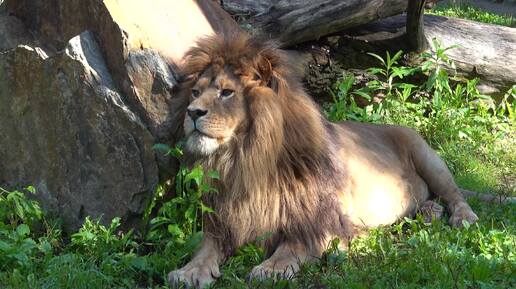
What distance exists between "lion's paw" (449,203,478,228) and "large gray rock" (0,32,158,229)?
6.01ft

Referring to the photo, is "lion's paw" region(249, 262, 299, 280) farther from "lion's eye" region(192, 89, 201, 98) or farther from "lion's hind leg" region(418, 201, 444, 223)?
"lion's hind leg" region(418, 201, 444, 223)

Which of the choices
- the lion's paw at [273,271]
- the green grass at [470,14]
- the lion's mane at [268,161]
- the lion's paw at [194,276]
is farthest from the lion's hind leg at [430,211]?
the green grass at [470,14]

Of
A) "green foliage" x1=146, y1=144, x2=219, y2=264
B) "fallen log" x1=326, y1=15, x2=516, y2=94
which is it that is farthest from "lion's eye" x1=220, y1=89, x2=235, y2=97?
"fallen log" x1=326, y1=15, x2=516, y2=94

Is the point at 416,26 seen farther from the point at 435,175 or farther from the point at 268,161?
the point at 268,161

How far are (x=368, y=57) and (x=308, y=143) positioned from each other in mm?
2614

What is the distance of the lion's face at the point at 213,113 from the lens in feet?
13.5

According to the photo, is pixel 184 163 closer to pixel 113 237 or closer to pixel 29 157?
pixel 113 237

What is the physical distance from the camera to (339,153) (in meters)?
4.79

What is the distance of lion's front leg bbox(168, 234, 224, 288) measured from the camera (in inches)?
157

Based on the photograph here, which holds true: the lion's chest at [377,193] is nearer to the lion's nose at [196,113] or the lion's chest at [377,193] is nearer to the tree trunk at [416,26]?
the lion's nose at [196,113]

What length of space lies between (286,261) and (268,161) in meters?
0.51

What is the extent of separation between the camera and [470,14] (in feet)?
35.4

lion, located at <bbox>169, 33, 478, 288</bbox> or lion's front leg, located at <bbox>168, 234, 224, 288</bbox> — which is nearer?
lion's front leg, located at <bbox>168, 234, 224, 288</bbox>

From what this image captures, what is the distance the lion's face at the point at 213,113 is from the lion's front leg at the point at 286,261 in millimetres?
627
